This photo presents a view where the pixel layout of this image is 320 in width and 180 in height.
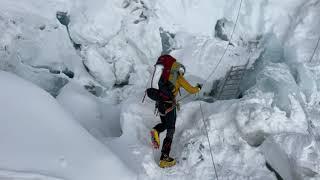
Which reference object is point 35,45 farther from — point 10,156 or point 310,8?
point 310,8

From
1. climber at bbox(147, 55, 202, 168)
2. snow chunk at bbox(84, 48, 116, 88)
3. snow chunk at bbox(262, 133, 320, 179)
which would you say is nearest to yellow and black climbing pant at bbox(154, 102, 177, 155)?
climber at bbox(147, 55, 202, 168)

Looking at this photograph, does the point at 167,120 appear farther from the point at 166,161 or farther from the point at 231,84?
the point at 231,84

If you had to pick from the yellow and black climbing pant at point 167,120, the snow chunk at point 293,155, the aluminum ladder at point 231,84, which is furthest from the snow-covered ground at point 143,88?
the yellow and black climbing pant at point 167,120

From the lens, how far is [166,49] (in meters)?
7.68

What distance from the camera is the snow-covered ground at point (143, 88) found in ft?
16.4

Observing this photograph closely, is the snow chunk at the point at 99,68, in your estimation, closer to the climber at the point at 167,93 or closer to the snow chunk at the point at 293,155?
the climber at the point at 167,93

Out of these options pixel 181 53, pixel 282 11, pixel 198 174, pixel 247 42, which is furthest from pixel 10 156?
pixel 282 11

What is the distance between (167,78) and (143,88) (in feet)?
6.00

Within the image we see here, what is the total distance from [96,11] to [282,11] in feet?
11.4

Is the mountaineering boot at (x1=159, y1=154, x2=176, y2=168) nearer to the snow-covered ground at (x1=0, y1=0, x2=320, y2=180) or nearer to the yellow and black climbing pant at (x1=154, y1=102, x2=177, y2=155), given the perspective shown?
the snow-covered ground at (x1=0, y1=0, x2=320, y2=180)

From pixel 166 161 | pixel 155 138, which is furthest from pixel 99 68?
pixel 166 161

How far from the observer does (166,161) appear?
542 centimetres

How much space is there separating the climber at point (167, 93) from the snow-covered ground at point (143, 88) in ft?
0.75

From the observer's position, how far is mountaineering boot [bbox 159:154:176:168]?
213 inches
